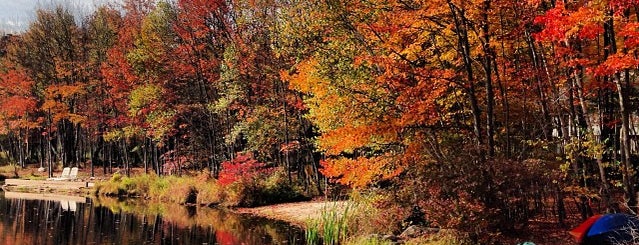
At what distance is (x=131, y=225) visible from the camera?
18938mm

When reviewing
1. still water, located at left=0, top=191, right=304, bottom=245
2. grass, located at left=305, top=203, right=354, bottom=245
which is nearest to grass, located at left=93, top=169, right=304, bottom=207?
still water, located at left=0, top=191, right=304, bottom=245

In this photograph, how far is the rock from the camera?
44.5ft

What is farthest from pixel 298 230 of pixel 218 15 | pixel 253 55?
pixel 218 15

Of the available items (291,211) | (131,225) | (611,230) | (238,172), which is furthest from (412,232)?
(238,172)

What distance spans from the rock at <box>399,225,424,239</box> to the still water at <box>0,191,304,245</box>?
3.29 metres

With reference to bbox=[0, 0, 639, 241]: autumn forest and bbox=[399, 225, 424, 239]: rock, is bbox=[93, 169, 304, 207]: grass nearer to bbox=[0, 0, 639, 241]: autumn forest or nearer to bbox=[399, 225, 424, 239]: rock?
bbox=[0, 0, 639, 241]: autumn forest

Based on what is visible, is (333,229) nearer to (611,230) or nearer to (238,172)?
(611,230)

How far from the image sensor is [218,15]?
102 feet

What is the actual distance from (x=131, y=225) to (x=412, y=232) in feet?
32.9

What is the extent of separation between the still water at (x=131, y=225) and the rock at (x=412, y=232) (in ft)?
10.8

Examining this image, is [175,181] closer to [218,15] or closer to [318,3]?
[218,15]

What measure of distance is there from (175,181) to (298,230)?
1256 cm

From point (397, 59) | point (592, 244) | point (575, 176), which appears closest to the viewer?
point (592, 244)

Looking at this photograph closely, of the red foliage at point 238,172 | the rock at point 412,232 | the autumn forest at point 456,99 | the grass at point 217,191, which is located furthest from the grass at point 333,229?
the red foliage at point 238,172
